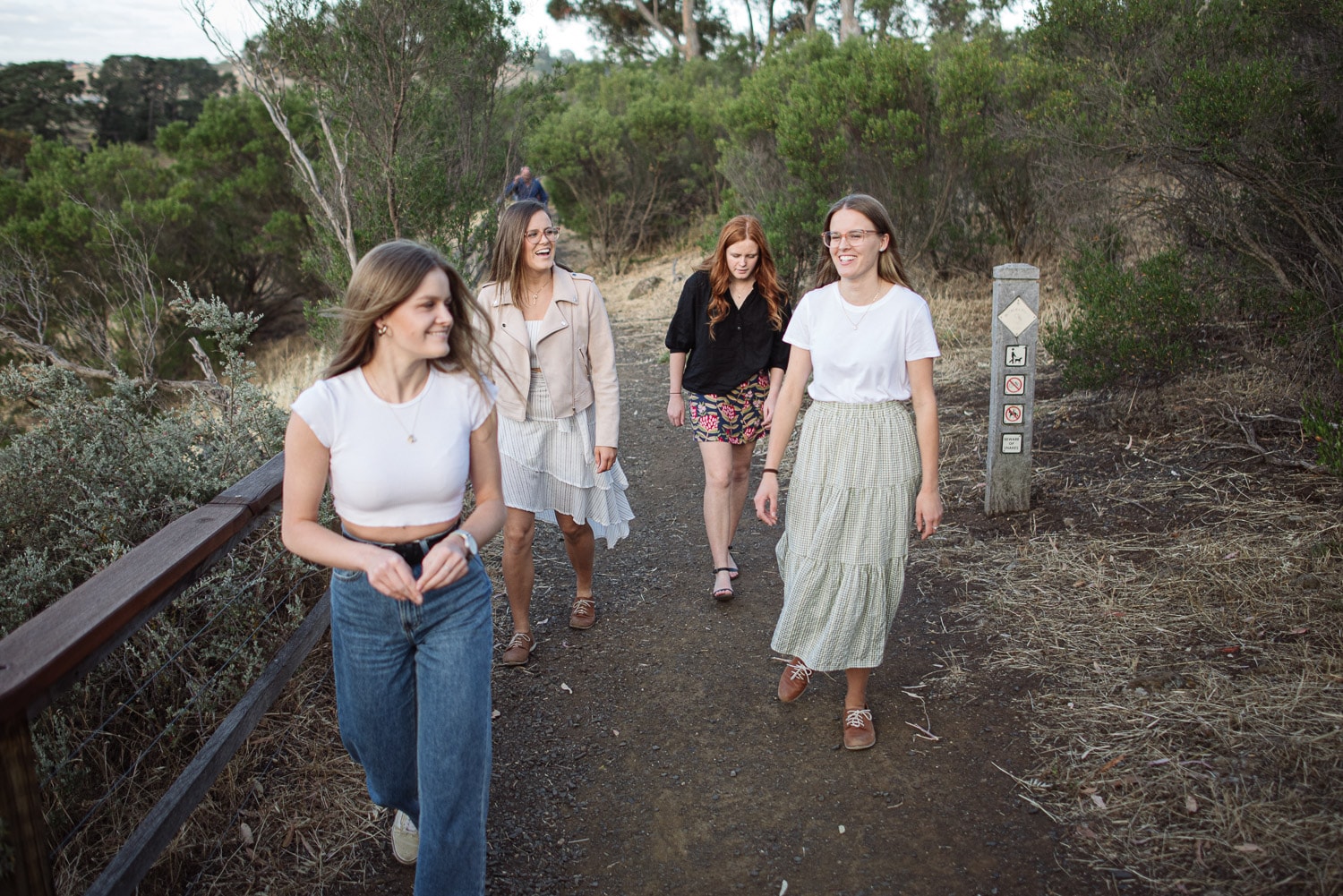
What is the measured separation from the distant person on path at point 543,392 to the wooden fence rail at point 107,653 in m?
1.04

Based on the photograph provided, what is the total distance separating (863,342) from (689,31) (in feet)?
98.7

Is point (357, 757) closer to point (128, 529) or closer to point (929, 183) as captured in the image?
point (128, 529)

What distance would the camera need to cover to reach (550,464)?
169 inches

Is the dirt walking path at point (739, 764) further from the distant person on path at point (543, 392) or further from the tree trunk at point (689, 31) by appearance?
the tree trunk at point (689, 31)

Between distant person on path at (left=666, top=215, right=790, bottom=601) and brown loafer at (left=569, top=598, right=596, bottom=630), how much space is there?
2.17ft

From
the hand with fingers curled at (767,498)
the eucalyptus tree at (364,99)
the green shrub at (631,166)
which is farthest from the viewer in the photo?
the green shrub at (631,166)

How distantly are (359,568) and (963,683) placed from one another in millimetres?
2726

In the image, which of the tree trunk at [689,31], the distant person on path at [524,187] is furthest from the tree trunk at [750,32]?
the distant person on path at [524,187]

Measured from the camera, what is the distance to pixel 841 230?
3396 millimetres

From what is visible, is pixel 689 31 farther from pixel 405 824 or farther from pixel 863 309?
pixel 405 824

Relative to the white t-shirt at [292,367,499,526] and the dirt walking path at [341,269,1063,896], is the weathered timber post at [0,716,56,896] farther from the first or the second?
the dirt walking path at [341,269,1063,896]

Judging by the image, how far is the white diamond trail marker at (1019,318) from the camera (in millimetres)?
5422

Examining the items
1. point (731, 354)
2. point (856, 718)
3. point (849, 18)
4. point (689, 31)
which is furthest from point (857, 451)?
point (689, 31)

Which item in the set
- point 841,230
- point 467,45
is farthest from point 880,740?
point 467,45
